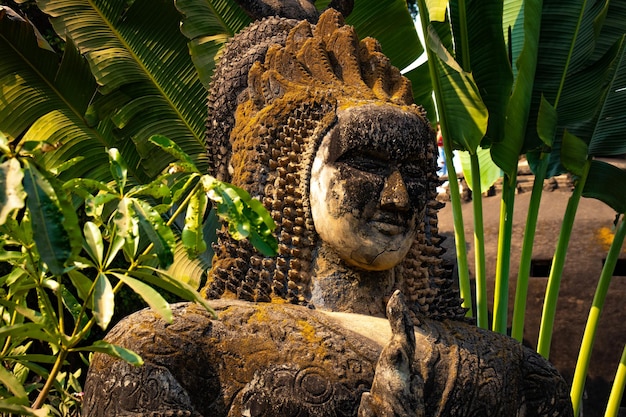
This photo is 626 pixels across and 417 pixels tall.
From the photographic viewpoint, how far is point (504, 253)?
9.55 meters

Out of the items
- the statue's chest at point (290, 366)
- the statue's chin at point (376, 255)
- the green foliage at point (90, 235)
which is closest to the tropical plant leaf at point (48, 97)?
the statue's chin at point (376, 255)

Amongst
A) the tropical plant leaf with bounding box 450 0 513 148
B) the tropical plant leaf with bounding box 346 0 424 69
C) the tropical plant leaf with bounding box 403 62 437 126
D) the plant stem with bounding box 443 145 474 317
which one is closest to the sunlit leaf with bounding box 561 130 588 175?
the tropical plant leaf with bounding box 450 0 513 148

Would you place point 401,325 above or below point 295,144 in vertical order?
below

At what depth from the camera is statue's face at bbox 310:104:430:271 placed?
4.96 meters

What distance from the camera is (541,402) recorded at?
16.7ft

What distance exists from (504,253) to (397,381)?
17.6 ft

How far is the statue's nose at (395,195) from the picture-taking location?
4918mm

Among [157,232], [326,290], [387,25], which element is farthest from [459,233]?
[157,232]

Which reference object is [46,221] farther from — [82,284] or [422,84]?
[422,84]

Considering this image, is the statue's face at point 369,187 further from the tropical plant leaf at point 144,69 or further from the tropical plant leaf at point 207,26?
the tropical plant leaf at point 144,69

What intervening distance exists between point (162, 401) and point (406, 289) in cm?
140

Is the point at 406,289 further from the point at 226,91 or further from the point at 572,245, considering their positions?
the point at 572,245

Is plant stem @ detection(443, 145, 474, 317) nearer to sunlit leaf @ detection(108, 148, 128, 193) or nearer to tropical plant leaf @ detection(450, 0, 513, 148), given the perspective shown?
tropical plant leaf @ detection(450, 0, 513, 148)

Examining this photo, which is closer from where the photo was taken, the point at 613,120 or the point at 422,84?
the point at 613,120
